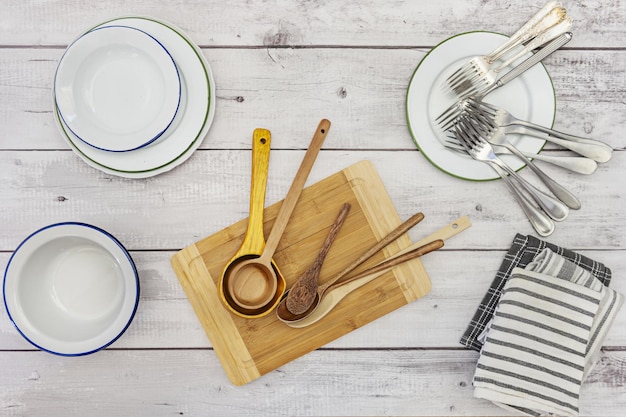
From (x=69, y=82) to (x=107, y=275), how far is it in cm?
26

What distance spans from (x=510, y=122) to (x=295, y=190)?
12.0 inches

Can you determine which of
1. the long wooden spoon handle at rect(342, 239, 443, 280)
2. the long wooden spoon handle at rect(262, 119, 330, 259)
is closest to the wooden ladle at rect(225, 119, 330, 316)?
the long wooden spoon handle at rect(262, 119, 330, 259)

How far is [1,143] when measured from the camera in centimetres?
77

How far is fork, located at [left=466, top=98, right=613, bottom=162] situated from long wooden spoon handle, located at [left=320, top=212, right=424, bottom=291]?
0.16 metres

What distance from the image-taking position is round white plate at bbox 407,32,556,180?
748 millimetres

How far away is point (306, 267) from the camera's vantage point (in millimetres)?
764

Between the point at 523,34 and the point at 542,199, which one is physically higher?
the point at 523,34

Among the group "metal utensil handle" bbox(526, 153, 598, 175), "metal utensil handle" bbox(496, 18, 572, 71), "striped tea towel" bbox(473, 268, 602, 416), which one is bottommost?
"striped tea towel" bbox(473, 268, 602, 416)

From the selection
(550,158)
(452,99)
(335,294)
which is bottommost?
(335,294)

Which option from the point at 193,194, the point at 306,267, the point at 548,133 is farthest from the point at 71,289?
the point at 548,133

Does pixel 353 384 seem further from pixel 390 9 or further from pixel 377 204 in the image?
pixel 390 9

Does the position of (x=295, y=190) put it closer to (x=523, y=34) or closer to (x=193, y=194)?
(x=193, y=194)

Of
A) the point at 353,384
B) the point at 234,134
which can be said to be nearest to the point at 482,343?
the point at 353,384

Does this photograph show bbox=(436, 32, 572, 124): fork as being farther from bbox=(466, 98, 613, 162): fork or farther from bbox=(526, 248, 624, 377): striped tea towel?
bbox=(526, 248, 624, 377): striped tea towel
